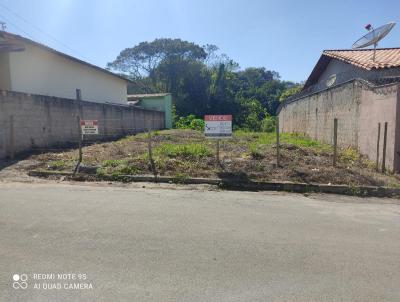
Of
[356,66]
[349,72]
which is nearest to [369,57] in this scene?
[349,72]

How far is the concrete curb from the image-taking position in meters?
8.08

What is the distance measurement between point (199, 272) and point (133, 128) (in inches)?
872

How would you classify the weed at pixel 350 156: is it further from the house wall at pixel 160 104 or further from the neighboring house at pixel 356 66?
the house wall at pixel 160 104

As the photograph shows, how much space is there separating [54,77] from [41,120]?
6.53 meters

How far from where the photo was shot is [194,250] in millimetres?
4195

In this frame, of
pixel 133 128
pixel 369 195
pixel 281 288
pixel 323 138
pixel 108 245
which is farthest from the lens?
pixel 133 128

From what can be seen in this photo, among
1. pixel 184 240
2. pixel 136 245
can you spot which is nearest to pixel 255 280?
pixel 184 240

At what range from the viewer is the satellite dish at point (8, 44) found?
14.6 meters

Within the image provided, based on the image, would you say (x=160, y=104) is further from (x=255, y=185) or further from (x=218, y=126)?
(x=255, y=185)

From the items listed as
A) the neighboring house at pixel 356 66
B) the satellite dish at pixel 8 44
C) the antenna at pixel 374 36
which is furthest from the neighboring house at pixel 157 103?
the antenna at pixel 374 36

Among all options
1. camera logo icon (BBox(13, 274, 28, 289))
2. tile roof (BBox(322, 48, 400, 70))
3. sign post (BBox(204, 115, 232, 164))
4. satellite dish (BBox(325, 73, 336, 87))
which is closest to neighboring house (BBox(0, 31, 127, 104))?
sign post (BBox(204, 115, 232, 164))

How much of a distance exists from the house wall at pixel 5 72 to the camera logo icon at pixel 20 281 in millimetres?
14964

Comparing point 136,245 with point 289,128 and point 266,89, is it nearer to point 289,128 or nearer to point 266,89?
point 289,128

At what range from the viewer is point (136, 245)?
429 cm
